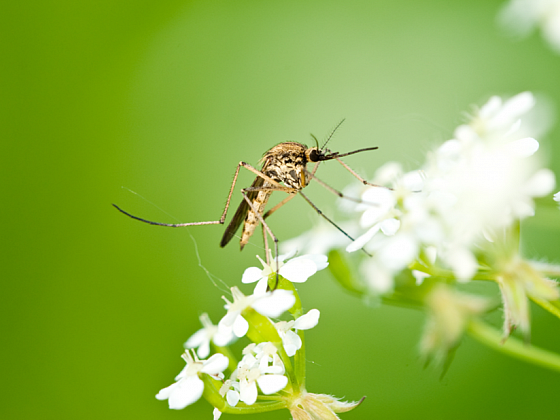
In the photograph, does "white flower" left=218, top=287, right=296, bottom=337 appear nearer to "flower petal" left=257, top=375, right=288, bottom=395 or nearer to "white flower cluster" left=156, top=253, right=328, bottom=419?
"white flower cluster" left=156, top=253, right=328, bottom=419

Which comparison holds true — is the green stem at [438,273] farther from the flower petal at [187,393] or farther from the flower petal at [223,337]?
the flower petal at [187,393]

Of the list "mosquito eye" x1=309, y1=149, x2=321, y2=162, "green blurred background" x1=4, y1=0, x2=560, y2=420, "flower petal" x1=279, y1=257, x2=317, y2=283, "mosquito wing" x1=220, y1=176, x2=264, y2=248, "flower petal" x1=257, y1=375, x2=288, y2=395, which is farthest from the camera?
"green blurred background" x1=4, y1=0, x2=560, y2=420

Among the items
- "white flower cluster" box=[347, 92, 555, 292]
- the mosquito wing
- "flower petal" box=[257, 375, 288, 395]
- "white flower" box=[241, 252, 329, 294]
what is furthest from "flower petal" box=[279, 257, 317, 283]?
the mosquito wing

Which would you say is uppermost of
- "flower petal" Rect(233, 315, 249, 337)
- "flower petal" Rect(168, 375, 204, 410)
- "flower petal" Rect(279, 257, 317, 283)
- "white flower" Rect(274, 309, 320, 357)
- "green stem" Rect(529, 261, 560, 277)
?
"green stem" Rect(529, 261, 560, 277)

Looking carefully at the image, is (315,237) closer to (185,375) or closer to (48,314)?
(185,375)

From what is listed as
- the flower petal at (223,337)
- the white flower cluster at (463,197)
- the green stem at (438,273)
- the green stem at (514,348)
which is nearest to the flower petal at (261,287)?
the flower petal at (223,337)

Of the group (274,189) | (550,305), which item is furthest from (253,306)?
(274,189)

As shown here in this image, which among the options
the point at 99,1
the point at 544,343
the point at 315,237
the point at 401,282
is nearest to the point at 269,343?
the point at 401,282
